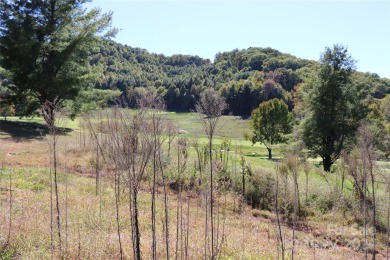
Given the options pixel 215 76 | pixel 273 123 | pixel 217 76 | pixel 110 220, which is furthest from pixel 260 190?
pixel 215 76

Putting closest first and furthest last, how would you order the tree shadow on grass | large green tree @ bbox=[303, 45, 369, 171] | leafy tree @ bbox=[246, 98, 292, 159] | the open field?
the open field < the tree shadow on grass < large green tree @ bbox=[303, 45, 369, 171] < leafy tree @ bbox=[246, 98, 292, 159]

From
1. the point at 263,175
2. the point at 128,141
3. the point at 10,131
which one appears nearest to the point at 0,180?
the point at 128,141

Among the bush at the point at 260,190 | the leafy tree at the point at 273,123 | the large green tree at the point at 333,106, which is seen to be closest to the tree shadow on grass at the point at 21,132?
the bush at the point at 260,190

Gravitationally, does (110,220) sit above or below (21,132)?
below

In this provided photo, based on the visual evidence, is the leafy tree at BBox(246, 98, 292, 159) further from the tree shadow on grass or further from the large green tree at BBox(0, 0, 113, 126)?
the tree shadow on grass

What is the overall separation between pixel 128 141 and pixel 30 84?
20.3m

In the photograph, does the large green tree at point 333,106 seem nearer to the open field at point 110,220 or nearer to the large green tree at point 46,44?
the open field at point 110,220

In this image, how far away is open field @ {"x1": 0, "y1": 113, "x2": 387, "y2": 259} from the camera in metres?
7.77

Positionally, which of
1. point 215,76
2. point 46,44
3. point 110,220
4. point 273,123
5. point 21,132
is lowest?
point 110,220

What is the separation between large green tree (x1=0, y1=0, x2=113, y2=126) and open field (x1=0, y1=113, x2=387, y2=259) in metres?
4.48

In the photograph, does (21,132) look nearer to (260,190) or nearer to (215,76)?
(260,190)

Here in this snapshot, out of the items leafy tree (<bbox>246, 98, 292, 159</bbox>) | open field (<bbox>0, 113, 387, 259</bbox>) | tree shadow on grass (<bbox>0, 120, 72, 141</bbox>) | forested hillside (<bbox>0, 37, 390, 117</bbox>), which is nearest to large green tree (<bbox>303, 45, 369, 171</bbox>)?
forested hillside (<bbox>0, 37, 390, 117</bbox>)

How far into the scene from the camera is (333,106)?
24375mm

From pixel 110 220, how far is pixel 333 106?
781 inches
